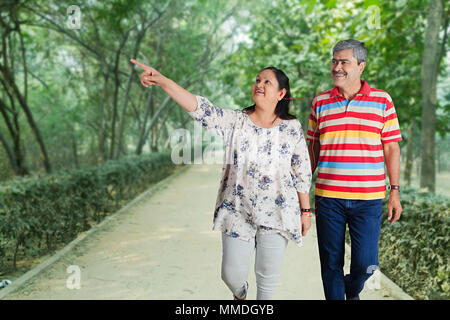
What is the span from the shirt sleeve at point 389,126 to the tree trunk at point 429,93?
11.1 feet

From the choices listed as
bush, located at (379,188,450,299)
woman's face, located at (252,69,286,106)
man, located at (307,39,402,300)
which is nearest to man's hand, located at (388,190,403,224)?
man, located at (307,39,402,300)

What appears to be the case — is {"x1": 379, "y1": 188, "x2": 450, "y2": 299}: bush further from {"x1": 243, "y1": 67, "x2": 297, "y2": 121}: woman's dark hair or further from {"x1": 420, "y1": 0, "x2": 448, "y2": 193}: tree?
{"x1": 243, "y1": 67, "x2": 297, "y2": 121}: woman's dark hair

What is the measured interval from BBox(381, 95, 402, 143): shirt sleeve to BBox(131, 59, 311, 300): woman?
0.49 metres

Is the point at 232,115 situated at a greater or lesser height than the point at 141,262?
greater

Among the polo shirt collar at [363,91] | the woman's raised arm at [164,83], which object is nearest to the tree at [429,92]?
the polo shirt collar at [363,91]

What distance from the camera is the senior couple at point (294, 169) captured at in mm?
2432

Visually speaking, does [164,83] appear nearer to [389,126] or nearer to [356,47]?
[356,47]

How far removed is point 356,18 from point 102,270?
15.3 feet

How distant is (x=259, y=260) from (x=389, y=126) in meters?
1.13

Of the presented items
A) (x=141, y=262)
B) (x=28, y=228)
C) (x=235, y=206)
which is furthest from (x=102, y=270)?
(x=235, y=206)

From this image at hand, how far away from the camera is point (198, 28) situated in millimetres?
18281

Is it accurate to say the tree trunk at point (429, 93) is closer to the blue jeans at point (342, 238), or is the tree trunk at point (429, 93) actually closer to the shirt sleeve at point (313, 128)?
the shirt sleeve at point (313, 128)

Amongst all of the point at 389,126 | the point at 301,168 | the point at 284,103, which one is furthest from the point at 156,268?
the point at 389,126
